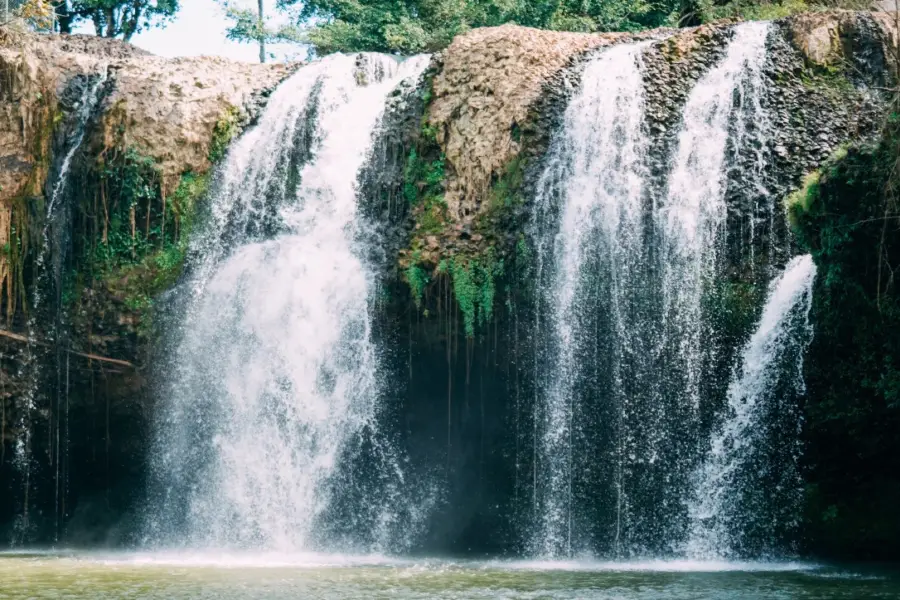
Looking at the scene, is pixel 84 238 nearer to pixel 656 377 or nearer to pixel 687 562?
pixel 656 377

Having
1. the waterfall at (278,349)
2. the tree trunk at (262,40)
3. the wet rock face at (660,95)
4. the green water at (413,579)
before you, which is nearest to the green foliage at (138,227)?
the waterfall at (278,349)

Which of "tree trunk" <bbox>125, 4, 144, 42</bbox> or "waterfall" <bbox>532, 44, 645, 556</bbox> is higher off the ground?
"tree trunk" <bbox>125, 4, 144, 42</bbox>

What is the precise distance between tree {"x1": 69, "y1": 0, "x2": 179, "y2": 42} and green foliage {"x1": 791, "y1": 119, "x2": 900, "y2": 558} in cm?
2439

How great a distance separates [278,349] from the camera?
18.2 meters

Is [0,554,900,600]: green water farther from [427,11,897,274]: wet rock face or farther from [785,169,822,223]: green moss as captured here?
[427,11,897,274]: wet rock face

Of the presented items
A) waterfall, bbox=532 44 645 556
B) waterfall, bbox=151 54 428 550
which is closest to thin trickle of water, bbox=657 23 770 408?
waterfall, bbox=532 44 645 556

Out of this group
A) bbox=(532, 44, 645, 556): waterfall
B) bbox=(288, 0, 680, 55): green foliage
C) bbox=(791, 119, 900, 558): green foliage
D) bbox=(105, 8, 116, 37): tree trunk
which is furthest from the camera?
bbox=(105, 8, 116, 37): tree trunk

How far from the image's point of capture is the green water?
11.5m

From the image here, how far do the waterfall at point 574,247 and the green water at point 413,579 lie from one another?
162 centimetres

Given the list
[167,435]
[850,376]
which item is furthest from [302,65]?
[850,376]

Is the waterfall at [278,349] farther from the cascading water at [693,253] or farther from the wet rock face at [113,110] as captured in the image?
the cascading water at [693,253]

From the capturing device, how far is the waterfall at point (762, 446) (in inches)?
606

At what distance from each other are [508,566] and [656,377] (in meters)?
3.35

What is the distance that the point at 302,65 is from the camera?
2089 cm
